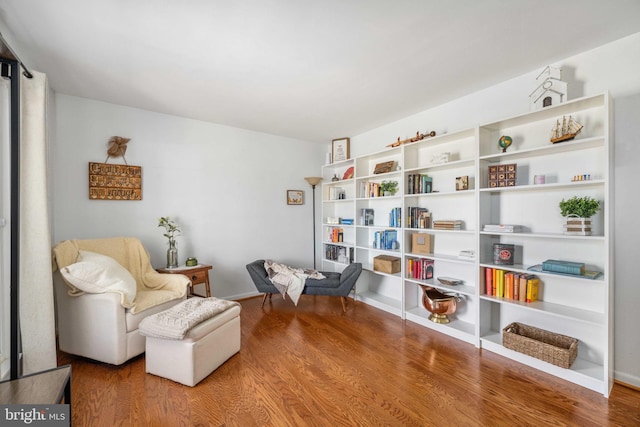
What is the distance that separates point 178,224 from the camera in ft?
11.1

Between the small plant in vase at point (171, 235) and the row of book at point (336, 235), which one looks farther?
the row of book at point (336, 235)

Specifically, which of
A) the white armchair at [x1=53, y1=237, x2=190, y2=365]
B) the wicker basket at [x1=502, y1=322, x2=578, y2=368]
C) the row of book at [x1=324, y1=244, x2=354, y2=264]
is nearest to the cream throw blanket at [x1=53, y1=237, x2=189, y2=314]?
the white armchair at [x1=53, y1=237, x2=190, y2=365]

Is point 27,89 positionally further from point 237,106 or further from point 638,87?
point 638,87

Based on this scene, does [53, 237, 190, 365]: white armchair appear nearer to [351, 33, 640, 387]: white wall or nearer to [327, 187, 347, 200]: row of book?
[327, 187, 347, 200]: row of book

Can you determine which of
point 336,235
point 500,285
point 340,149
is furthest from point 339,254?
point 500,285

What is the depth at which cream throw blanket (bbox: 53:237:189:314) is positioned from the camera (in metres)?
2.37

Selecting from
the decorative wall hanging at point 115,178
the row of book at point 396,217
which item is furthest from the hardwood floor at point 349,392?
the decorative wall hanging at point 115,178

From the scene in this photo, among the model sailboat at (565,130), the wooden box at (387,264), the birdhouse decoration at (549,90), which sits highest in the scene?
the birdhouse decoration at (549,90)

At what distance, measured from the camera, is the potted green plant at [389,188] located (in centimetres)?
353

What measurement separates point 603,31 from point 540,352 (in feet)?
7.60

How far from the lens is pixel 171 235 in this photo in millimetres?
3338

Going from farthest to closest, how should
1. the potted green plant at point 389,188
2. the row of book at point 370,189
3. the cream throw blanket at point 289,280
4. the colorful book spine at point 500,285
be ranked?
the row of book at point 370,189 < the potted green plant at point 389,188 < the cream throw blanket at point 289,280 < the colorful book spine at point 500,285

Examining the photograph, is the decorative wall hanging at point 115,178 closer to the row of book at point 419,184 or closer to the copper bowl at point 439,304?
the row of book at point 419,184

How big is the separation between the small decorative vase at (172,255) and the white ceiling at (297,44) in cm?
158
